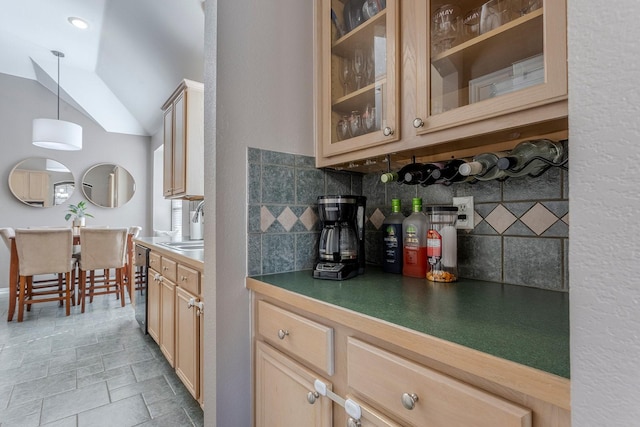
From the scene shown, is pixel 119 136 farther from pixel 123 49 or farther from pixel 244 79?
pixel 244 79

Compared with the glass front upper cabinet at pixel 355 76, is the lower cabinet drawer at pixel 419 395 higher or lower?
lower

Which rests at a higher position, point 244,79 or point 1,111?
point 1,111

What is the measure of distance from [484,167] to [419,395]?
0.70 metres

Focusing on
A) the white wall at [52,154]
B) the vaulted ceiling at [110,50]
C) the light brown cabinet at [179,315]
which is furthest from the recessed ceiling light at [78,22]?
the light brown cabinet at [179,315]

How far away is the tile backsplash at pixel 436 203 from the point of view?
95 centimetres

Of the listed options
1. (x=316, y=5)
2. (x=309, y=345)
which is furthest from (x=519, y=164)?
(x=316, y=5)

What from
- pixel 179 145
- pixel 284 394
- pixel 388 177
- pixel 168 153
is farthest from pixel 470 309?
pixel 168 153

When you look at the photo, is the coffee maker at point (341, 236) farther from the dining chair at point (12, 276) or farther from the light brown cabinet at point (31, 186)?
the light brown cabinet at point (31, 186)

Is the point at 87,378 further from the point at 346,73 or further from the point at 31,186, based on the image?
the point at 31,186

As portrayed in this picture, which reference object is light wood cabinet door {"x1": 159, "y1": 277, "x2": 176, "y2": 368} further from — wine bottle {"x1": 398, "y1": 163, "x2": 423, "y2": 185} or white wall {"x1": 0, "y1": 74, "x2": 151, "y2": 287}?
white wall {"x1": 0, "y1": 74, "x2": 151, "y2": 287}

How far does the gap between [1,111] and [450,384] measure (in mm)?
6214

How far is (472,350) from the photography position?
539 millimetres

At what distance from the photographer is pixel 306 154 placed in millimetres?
1359

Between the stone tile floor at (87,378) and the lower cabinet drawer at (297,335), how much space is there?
101 cm
